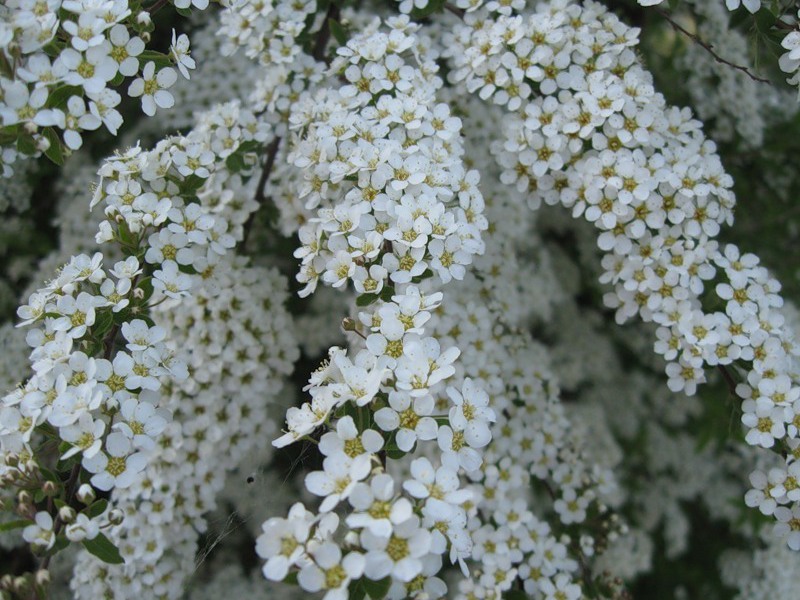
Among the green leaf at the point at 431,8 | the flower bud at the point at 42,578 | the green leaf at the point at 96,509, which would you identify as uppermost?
the green leaf at the point at 431,8

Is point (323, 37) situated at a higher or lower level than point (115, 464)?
higher

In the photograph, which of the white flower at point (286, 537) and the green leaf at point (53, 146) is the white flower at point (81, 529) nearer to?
the white flower at point (286, 537)

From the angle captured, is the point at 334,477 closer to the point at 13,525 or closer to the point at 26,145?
the point at 13,525

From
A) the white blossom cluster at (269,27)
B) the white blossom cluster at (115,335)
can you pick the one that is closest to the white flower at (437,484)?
the white blossom cluster at (115,335)

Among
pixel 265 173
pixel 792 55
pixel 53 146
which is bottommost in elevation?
pixel 265 173

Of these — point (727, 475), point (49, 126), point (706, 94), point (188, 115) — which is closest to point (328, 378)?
point (49, 126)

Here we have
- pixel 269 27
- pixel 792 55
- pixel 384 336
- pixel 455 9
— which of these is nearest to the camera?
pixel 384 336

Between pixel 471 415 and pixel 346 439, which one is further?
pixel 471 415

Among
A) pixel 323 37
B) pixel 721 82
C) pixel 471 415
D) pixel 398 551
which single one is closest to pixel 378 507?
pixel 398 551
